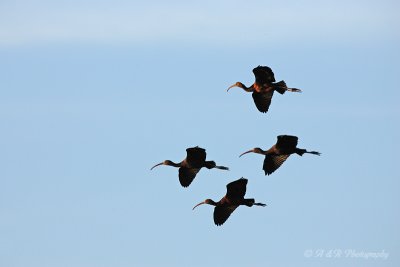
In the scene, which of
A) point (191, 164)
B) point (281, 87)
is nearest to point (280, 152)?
point (281, 87)

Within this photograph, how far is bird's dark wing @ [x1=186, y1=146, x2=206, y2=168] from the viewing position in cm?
6316

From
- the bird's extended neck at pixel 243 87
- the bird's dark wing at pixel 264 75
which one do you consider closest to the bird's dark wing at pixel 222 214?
the bird's extended neck at pixel 243 87

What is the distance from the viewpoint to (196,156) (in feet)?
208

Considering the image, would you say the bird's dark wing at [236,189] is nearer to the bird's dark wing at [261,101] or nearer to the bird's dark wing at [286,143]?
the bird's dark wing at [286,143]

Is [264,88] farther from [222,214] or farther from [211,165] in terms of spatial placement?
[222,214]

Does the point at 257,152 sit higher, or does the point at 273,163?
the point at 257,152

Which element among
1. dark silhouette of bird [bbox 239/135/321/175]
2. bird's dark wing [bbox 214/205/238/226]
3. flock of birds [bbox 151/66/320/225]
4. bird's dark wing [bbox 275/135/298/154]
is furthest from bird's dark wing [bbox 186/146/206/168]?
bird's dark wing [bbox 275/135/298/154]

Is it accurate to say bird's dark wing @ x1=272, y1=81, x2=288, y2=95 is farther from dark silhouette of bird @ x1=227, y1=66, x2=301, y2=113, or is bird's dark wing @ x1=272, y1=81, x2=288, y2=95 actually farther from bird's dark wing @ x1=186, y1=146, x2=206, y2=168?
bird's dark wing @ x1=186, y1=146, x2=206, y2=168

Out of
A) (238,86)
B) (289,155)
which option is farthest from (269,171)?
(238,86)

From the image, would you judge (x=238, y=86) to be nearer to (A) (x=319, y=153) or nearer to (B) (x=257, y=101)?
(B) (x=257, y=101)

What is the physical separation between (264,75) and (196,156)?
476 centimetres

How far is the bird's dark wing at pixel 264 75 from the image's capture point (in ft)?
209

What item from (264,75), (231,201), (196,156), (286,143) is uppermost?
(264,75)

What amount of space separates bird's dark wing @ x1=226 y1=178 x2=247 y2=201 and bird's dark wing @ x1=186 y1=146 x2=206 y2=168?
1.73 metres
